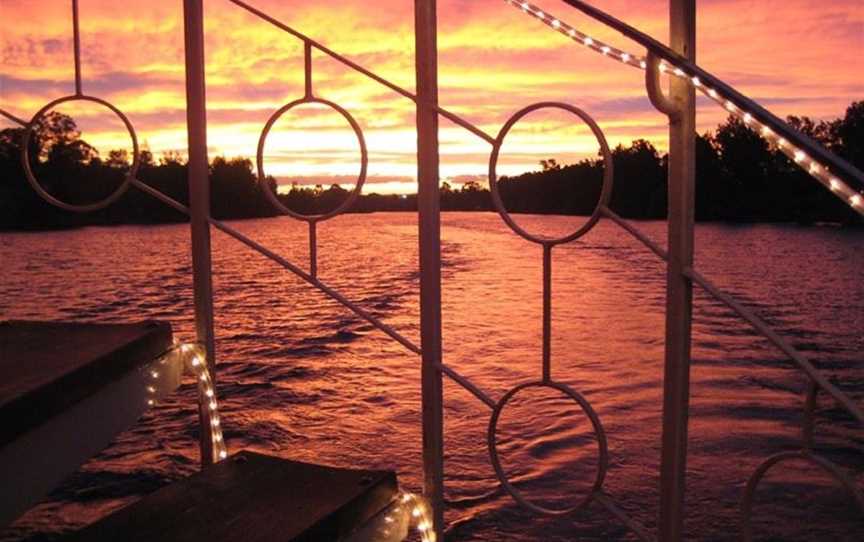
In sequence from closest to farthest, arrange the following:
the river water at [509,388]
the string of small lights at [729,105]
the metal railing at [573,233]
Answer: the string of small lights at [729,105]
the metal railing at [573,233]
the river water at [509,388]

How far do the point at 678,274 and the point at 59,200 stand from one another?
1095mm

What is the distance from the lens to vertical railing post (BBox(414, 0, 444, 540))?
1.19m

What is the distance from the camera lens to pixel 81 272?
61.4ft

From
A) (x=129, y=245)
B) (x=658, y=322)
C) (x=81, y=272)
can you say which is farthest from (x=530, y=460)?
(x=129, y=245)

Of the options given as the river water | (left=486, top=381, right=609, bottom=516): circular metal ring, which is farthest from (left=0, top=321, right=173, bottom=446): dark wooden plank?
the river water

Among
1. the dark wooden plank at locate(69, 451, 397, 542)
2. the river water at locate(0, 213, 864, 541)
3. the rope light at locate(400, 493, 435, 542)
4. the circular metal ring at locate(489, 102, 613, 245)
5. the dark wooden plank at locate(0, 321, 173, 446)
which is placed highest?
the circular metal ring at locate(489, 102, 613, 245)

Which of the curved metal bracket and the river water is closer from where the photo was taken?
the curved metal bracket

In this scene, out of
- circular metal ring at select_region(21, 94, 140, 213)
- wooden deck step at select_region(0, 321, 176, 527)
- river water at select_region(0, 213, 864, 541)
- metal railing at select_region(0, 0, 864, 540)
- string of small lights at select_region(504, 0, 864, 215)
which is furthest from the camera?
river water at select_region(0, 213, 864, 541)

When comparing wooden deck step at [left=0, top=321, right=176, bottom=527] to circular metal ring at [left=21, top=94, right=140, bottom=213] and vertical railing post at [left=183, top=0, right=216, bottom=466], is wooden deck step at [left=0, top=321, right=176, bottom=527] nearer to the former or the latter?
vertical railing post at [left=183, top=0, right=216, bottom=466]

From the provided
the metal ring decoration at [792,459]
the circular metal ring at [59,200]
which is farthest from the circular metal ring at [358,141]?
the metal ring decoration at [792,459]

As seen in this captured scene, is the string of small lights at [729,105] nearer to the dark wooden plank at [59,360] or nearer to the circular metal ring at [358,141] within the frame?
the circular metal ring at [358,141]

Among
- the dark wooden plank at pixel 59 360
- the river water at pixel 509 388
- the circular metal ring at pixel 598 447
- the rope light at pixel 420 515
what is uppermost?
the dark wooden plank at pixel 59 360

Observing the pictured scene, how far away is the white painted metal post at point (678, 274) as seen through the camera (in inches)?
35.4

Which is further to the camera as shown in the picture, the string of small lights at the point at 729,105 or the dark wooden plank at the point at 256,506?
the dark wooden plank at the point at 256,506
